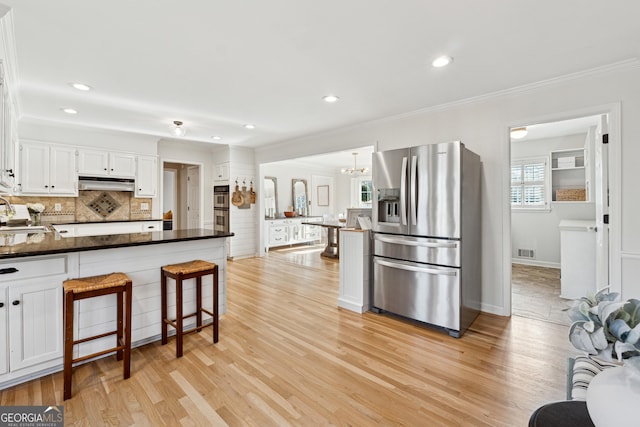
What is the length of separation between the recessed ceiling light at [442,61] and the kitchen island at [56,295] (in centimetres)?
270

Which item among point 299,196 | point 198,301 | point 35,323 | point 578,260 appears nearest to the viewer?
point 35,323

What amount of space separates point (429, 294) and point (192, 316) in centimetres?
232

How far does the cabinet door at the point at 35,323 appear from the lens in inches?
76.5

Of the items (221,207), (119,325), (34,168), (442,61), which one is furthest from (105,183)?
(442,61)

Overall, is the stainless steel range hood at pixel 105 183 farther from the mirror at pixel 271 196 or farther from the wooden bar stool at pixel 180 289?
the wooden bar stool at pixel 180 289

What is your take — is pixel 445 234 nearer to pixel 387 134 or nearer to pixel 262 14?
pixel 387 134

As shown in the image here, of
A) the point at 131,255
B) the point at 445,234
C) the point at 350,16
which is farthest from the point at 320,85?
the point at 131,255

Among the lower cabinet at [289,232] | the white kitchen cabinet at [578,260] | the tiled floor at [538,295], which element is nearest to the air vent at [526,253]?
the tiled floor at [538,295]

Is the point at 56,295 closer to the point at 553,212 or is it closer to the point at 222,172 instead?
the point at 222,172

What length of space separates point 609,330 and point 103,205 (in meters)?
6.61

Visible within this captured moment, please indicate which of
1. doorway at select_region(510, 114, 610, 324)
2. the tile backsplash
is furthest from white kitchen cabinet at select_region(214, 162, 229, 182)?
doorway at select_region(510, 114, 610, 324)

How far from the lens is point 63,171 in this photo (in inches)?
189

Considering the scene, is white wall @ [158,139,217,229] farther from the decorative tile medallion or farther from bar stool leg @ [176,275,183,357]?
bar stool leg @ [176,275,183,357]

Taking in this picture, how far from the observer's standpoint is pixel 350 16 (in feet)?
6.44
